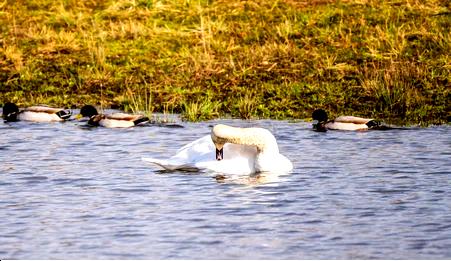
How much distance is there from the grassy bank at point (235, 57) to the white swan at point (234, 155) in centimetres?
447

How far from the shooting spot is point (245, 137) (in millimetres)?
14062

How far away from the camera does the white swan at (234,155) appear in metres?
14.0

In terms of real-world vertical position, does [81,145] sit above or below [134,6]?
below

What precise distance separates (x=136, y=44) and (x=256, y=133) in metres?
9.32

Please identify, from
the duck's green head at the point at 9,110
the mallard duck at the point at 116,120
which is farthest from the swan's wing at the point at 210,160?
the duck's green head at the point at 9,110

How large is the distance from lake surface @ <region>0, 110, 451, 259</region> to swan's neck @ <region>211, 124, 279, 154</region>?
453mm

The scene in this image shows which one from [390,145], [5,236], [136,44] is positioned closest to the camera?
[5,236]

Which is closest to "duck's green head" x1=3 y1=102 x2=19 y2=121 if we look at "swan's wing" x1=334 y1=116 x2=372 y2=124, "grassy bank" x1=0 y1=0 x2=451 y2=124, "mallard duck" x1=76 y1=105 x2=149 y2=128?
"grassy bank" x1=0 y1=0 x2=451 y2=124

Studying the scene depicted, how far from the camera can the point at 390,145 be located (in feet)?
53.3

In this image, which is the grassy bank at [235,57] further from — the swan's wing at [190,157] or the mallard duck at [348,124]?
the swan's wing at [190,157]

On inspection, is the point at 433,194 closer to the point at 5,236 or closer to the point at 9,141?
the point at 5,236

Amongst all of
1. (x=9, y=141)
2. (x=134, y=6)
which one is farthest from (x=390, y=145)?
(x=134, y=6)

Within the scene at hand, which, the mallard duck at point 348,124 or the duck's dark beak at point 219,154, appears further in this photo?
the mallard duck at point 348,124

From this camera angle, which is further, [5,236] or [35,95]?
[35,95]
